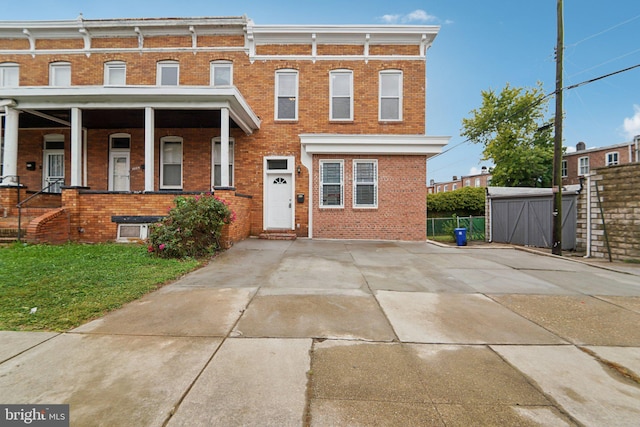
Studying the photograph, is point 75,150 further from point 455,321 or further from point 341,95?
point 455,321

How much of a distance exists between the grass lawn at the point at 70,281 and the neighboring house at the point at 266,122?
4.76 m

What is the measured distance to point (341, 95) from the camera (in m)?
11.3

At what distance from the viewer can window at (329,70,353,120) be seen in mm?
11305

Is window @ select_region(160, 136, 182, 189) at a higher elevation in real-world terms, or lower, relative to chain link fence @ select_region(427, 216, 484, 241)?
higher

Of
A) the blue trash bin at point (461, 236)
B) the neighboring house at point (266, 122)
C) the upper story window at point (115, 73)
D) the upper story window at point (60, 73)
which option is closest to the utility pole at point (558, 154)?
the blue trash bin at point (461, 236)

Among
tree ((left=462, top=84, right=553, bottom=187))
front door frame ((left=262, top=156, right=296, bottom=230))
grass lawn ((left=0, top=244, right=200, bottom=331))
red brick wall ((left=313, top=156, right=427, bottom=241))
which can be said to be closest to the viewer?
grass lawn ((left=0, top=244, right=200, bottom=331))

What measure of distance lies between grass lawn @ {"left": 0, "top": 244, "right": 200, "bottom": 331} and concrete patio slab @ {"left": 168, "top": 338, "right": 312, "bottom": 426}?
213 cm

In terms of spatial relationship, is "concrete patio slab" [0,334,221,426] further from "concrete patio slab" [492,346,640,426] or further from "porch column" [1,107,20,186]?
"porch column" [1,107,20,186]

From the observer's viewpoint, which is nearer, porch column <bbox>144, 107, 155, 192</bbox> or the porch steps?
porch column <bbox>144, 107, 155, 192</bbox>

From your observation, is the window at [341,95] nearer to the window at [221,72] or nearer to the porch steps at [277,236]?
the window at [221,72]

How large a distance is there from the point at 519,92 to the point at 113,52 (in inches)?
1109

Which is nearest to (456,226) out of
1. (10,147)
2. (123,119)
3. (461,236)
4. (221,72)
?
(461,236)

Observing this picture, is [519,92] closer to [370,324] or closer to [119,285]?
[370,324]

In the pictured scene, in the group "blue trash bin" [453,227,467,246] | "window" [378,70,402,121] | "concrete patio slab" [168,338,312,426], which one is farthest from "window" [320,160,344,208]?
"concrete patio slab" [168,338,312,426]
